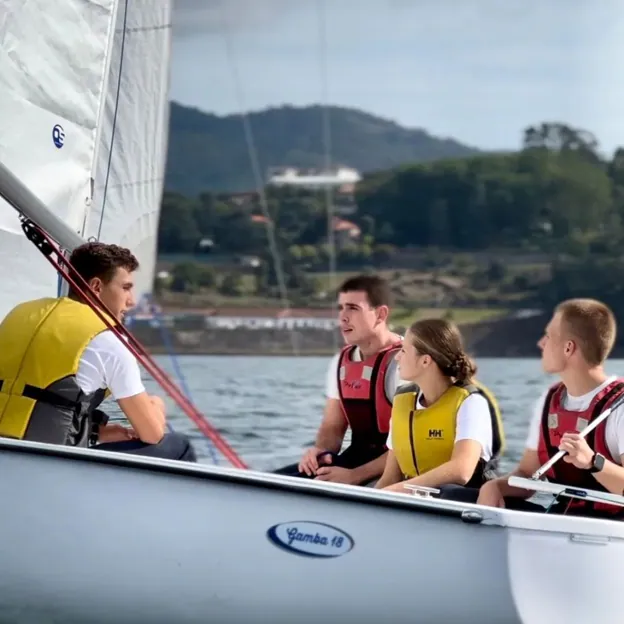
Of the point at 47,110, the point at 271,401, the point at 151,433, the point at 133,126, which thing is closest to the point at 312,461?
the point at 151,433

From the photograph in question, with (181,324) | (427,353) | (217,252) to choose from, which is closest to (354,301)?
(427,353)

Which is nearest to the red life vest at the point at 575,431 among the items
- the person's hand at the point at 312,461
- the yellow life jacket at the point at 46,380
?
the person's hand at the point at 312,461

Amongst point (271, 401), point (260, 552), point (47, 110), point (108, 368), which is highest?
point (271, 401)

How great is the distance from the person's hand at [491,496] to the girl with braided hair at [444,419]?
2.4 inches

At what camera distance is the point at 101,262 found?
9.98 feet

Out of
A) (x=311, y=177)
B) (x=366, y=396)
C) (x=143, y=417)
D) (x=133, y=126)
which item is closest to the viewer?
(x=143, y=417)

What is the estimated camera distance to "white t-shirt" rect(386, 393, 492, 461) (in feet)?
9.26

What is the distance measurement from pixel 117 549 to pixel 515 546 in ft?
2.35

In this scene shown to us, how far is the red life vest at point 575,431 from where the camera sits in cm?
268

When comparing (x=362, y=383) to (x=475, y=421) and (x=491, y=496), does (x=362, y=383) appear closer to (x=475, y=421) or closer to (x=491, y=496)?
(x=475, y=421)

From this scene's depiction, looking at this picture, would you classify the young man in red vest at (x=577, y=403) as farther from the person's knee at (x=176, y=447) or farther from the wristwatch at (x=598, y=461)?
the person's knee at (x=176, y=447)

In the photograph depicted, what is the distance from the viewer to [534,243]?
3697cm

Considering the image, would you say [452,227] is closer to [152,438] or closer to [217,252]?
[217,252]

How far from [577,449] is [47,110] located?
184 cm
